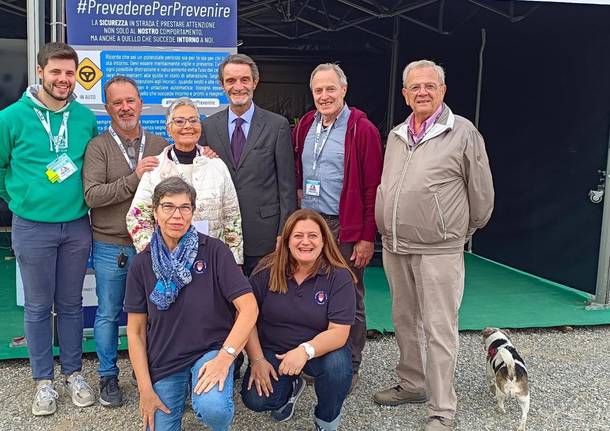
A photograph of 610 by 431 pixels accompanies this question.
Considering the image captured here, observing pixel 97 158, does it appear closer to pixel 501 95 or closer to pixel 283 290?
pixel 283 290

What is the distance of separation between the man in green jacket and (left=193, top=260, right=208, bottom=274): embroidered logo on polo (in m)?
0.83

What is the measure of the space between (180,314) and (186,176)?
0.61m

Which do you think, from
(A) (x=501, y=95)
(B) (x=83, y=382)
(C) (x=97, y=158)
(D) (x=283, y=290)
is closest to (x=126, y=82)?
(C) (x=97, y=158)

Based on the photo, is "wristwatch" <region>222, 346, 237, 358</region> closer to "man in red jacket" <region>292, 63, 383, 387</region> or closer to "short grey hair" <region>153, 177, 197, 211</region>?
"short grey hair" <region>153, 177, 197, 211</region>

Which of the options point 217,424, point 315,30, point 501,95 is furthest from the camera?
point 315,30

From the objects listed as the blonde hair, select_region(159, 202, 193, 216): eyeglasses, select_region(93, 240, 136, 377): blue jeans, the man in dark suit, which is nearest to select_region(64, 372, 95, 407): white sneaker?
select_region(93, 240, 136, 377): blue jeans

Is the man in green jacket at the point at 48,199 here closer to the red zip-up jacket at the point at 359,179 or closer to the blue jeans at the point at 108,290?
the blue jeans at the point at 108,290

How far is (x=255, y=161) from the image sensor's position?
9.07 ft

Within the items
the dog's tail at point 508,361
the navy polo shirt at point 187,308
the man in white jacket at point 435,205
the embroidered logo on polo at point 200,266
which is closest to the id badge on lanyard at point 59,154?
the navy polo shirt at point 187,308

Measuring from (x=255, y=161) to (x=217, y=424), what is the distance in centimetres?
118

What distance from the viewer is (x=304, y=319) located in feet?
8.11

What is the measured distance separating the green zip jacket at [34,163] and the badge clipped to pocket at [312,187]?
1.07m

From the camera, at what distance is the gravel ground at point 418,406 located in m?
2.78

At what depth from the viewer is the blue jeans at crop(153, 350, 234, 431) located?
2.15 m
